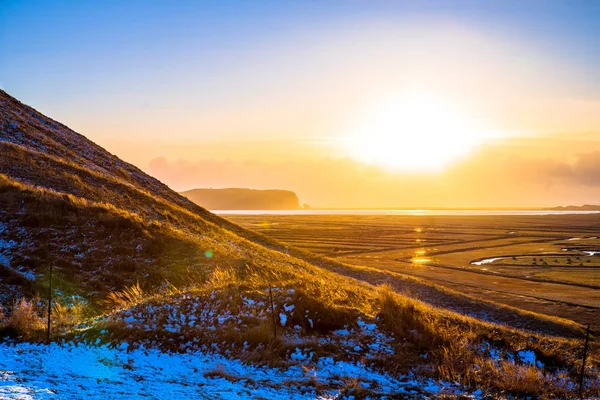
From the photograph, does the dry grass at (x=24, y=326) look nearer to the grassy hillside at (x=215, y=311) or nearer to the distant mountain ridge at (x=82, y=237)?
the grassy hillside at (x=215, y=311)

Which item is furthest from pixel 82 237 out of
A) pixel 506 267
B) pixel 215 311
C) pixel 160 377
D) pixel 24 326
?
pixel 506 267

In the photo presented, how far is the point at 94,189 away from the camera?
103ft

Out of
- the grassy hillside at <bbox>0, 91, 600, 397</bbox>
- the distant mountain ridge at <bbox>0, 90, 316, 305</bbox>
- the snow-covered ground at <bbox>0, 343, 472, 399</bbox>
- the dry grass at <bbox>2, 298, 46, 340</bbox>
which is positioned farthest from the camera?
the distant mountain ridge at <bbox>0, 90, 316, 305</bbox>

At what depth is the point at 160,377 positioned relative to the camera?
31.8 feet

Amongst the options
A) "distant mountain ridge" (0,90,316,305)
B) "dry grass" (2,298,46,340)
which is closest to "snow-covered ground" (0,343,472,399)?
"dry grass" (2,298,46,340)

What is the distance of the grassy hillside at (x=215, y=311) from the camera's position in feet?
35.7

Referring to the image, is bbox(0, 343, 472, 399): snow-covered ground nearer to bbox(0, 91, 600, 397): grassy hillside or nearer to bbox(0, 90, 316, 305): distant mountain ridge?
bbox(0, 91, 600, 397): grassy hillside

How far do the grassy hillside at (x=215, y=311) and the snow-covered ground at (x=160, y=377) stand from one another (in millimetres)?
242

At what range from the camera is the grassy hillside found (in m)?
10.9

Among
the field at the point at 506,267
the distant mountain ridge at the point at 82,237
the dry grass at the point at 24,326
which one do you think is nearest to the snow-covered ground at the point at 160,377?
the dry grass at the point at 24,326

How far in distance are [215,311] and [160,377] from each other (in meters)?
3.38

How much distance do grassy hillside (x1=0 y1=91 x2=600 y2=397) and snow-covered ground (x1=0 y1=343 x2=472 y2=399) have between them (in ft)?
0.79

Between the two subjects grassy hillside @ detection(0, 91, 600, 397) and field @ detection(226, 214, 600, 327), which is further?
field @ detection(226, 214, 600, 327)

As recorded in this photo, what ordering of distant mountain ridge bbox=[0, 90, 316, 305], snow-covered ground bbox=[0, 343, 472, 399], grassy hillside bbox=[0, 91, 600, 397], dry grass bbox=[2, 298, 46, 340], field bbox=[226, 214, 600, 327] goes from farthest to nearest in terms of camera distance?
field bbox=[226, 214, 600, 327], distant mountain ridge bbox=[0, 90, 316, 305], dry grass bbox=[2, 298, 46, 340], grassy hillside bbox=[0, 91, 600, 397], snow-covered ground bbox=[0, 343, 472, 399]
